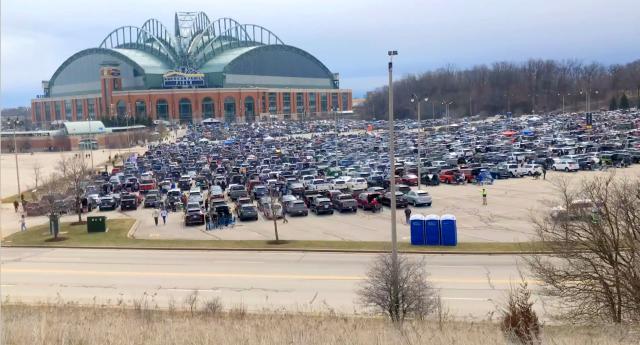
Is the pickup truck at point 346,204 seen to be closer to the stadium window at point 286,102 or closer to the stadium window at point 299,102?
the stadium window at point 286,102

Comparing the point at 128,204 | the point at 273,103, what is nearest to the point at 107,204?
the point at 128,204

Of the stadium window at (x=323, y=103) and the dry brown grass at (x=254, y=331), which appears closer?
the dry brown grass at (x=254, y=331)

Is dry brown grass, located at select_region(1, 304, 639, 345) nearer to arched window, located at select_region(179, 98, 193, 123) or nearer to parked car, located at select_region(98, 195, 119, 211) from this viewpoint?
parked car, located at select_region(98, 195, 119, 211)

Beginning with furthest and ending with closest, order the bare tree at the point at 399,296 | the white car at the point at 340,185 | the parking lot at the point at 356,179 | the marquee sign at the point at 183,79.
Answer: the marquee sign at the point at 183,79 → the white car at the point at 340,185 → the parking lot at the point at 356,179 → the bare tree at the point at 399,296

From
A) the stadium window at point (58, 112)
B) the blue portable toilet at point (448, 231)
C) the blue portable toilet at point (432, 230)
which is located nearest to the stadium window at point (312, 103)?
the stadium window at point (58, 112)

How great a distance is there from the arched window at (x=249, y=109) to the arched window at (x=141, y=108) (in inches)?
852

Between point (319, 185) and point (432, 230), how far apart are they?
19.7 m

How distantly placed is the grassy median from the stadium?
104625 millimetres

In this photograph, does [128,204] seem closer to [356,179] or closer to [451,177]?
[356,179]

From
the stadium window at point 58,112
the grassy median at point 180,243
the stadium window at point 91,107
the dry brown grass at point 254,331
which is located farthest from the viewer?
the stadium window at point 58,112

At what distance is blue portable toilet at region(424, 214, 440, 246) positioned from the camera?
83.6 feet

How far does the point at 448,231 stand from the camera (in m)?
25.4

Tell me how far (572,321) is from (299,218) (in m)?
22.8

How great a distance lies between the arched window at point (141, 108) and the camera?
13825 centimetres
